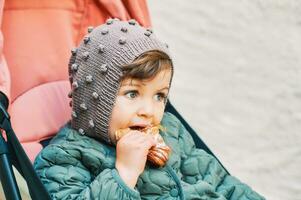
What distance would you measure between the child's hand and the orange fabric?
20cm

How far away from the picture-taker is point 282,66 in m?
1.89

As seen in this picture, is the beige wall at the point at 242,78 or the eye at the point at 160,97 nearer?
the eye at the point at 160,97

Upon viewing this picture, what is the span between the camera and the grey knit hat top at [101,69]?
1.13 m

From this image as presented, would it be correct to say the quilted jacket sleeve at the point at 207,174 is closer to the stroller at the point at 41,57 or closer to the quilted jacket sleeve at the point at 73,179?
the stroller at the point at 41,57

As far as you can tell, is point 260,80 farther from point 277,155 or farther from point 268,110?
point 277,155

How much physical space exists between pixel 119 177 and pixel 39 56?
0.38 meters

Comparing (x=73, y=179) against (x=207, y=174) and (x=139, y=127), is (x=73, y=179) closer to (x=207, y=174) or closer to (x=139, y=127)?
(x=139, y=127)

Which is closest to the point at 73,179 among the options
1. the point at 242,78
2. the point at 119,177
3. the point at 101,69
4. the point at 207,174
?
the point at 119,177

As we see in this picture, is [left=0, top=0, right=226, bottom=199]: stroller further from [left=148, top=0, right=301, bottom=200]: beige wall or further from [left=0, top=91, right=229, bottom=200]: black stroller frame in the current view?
[left=148, top=0, right=301, bottom=200]: beige wall

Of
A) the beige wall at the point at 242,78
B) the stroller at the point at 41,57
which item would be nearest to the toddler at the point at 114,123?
the stroller at the point at 41,57

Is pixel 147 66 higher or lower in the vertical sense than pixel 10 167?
higher

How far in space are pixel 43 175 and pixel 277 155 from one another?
0.82 metres

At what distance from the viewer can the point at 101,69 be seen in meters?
1.13

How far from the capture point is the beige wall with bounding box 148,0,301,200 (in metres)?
1.78
